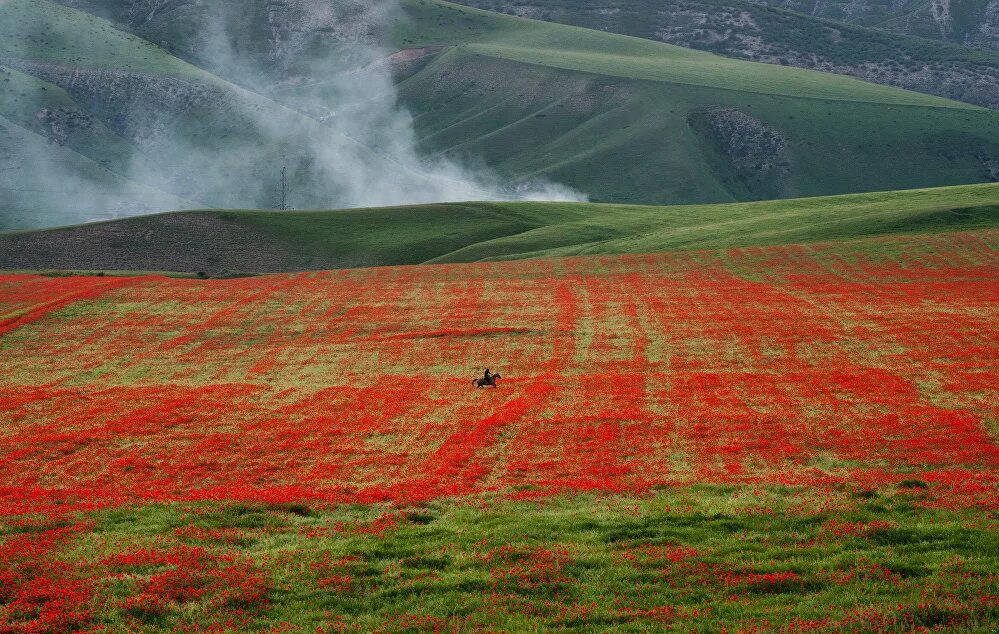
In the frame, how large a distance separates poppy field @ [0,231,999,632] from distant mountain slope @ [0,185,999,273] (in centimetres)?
3734

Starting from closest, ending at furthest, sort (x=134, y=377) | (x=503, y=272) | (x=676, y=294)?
(x=134, y=377) → (x=676, y=294) → (x=503, y=272)

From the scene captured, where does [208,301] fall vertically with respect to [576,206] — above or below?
below


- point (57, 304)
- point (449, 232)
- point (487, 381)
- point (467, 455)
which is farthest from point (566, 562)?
point (449, 232)

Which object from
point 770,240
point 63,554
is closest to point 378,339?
point 63,554

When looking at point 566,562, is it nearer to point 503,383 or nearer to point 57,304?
point 503,383

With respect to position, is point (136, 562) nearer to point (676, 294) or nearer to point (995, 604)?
point (995, 604)

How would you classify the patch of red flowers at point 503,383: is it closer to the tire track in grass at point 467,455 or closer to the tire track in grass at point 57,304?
the tire track in grass at point 467,455

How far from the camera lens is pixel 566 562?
17.7 metres

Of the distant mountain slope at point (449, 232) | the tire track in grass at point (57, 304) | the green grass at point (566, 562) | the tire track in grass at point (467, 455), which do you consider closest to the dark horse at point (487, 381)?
the tire track in grass at point (467, 455)

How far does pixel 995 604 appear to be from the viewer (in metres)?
14.6

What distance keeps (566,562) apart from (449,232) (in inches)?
4394

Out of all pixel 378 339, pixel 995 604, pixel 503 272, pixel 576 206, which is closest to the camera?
pixel 995 604

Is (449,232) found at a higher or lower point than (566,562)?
higher

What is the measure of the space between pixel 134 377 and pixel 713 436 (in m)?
29.8
